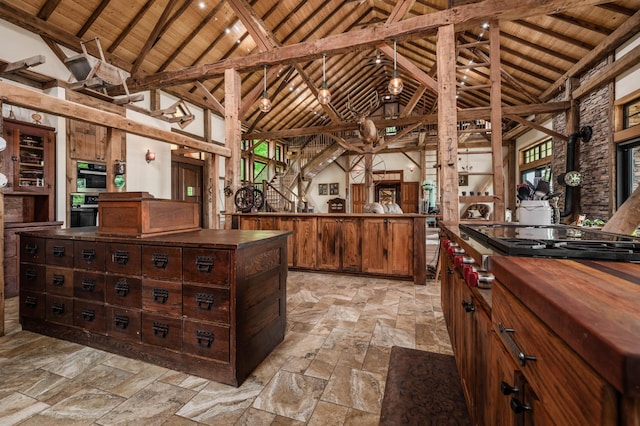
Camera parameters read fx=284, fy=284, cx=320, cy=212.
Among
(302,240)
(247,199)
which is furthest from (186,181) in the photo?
(302,240)

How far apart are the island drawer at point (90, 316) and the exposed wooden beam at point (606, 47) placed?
8.31m

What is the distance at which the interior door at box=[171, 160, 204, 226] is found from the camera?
764cm

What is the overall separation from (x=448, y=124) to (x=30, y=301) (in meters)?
4.81

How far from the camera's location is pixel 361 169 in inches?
554

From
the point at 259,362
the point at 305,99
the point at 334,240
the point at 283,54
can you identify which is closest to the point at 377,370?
the point at 259,362

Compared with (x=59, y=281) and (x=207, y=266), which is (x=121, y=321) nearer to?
(x=59, y=281)

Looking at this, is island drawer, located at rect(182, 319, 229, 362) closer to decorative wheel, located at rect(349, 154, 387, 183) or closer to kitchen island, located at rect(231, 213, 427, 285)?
kitchen island, located at rect(231, 213, 427, 285)

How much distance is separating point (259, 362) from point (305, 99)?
10361mm

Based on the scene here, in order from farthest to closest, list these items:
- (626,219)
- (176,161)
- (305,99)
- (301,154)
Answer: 1. (301,154)
2. (305,99)
3. (176,161)
4. (626,219)

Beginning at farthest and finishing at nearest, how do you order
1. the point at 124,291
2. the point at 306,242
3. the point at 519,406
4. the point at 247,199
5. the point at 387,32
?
the point at 247,199 < the point at 306,242 < the point at 387,32 < the point at 124,291 < the point at 519,406

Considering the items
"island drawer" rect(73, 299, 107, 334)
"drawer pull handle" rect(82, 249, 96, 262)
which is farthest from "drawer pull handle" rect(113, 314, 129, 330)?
"drawer pull handle" rect(82, 249, 96, 262)

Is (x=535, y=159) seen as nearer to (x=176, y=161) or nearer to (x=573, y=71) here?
(x=573, y=71)

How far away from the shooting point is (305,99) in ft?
35.8

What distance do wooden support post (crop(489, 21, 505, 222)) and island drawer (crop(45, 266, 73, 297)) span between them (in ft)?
16.2
